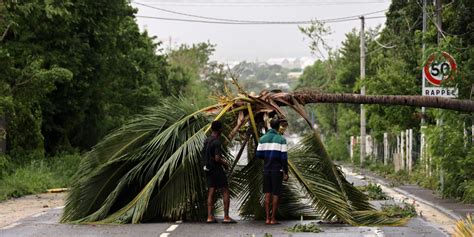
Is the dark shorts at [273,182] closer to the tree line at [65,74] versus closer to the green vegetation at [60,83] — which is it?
the green vegetation at [60,83]

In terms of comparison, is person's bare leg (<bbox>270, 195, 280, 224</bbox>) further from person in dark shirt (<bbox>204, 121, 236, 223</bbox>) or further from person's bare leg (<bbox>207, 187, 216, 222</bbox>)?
person's bare leg (<bbox>207, 187, 216, 222</bbox>)

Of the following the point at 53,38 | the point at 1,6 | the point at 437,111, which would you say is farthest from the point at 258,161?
the point at 53,38

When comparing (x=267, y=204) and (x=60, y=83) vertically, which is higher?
(x=60, y=83)

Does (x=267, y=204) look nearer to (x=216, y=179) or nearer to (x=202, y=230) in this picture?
Result: (x=216, y=179)

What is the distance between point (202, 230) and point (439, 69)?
8293 millimetres

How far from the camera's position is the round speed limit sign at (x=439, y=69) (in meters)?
20.1

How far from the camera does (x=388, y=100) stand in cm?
1598

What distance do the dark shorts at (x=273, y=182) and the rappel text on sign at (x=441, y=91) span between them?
6785 millimetres

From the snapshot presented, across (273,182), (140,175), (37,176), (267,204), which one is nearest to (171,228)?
(140,175)

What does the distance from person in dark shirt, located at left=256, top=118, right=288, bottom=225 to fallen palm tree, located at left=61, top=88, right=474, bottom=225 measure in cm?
69

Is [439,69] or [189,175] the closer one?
[189,175]

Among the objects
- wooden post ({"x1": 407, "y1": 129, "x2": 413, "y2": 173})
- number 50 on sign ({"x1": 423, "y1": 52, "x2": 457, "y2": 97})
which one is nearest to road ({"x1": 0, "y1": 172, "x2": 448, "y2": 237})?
number 50 on sign ({"x1": 423, "y1": 52, "x2": 457, "y2": 97})

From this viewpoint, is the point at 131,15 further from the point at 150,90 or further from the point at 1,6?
the point at 1,6

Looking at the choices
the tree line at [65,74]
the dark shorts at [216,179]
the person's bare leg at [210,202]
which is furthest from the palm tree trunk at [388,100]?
the tree line at [65,74]
